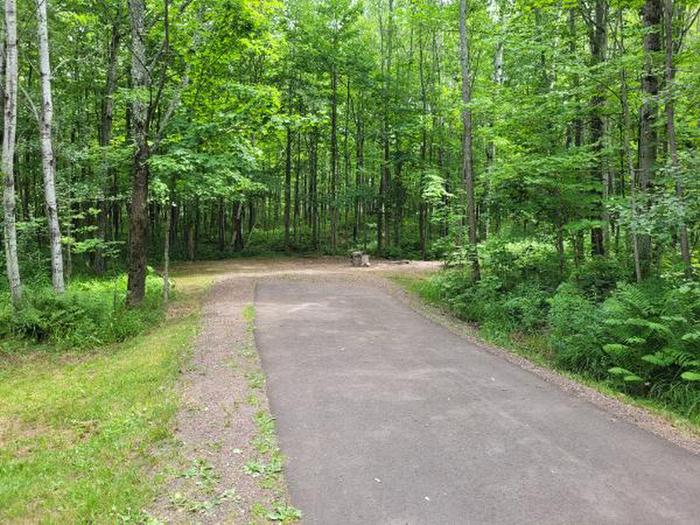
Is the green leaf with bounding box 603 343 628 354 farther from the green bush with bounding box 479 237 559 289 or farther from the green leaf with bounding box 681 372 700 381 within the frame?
the green bush with bounding box 479 237 559 289

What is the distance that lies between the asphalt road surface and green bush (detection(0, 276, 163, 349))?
4.34 meters

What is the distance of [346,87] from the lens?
27125mm

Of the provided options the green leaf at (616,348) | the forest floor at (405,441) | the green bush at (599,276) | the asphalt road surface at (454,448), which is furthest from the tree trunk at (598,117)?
the asphalt road surface at (454,448)

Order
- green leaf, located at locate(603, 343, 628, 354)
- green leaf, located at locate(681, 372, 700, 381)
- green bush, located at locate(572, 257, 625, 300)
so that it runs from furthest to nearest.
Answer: green bush, located at locate(572, 257, 625, 300) < green leaf, located at locate(603, 343, 628, 354) < green leaf, located at locate(681, 372, 700, 381)

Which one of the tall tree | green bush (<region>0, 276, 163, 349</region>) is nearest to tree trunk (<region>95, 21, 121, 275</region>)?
the tall tree

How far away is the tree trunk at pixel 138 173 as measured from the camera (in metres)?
11.2

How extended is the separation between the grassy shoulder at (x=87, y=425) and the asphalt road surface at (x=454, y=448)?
136cm

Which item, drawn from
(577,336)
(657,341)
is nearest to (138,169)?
(577,336)

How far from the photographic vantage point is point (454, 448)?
4.73 metres

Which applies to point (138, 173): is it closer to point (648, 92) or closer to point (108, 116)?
point (108, 116)

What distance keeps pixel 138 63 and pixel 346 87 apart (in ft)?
55.1

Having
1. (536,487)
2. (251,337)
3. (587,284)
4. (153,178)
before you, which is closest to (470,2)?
(587,284)

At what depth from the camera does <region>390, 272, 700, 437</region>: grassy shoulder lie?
5.82 m

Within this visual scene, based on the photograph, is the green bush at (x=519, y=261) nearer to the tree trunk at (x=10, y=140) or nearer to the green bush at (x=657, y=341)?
the green bush at (x=657, y=341)
